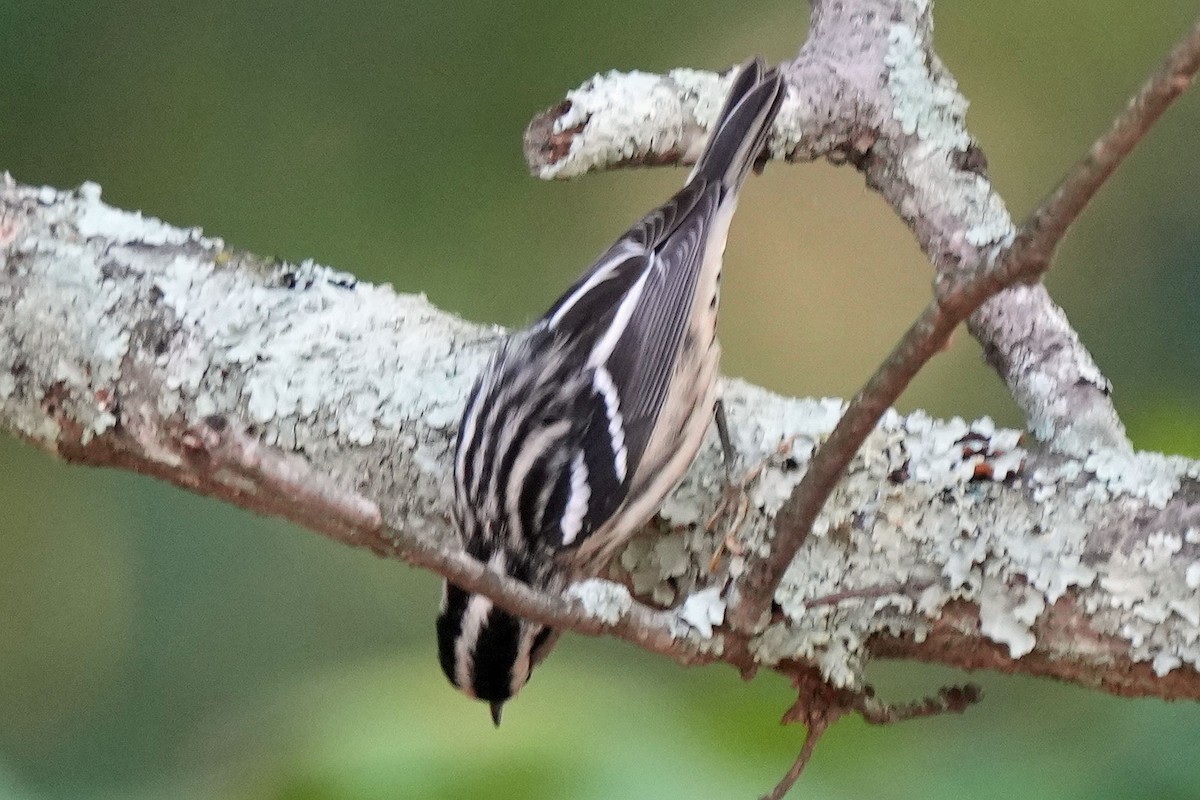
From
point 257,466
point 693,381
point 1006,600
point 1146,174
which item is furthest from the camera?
point 1146,174

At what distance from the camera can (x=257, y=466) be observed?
0.52 metres

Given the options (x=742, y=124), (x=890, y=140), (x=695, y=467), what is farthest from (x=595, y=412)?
(x=890, y=140)

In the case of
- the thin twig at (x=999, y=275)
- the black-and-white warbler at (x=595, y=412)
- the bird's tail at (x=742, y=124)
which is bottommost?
the thin twig at (x=999, y=275)

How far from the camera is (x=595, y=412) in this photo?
93cm

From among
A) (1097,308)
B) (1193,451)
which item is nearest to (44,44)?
(1097,308)

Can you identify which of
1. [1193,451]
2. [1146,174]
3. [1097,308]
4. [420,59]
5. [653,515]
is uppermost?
[420,59]

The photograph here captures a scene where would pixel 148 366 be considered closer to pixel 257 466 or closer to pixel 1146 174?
pixel 257 466

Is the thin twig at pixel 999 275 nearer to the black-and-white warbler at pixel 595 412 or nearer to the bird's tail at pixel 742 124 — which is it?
the black-and-white warbler at pixel 595 412

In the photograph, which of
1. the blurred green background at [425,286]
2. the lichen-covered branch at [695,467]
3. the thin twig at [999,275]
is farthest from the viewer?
the blurred green background at [425,286]

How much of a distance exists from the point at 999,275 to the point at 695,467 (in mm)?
466

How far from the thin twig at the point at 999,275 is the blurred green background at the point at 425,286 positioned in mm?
817

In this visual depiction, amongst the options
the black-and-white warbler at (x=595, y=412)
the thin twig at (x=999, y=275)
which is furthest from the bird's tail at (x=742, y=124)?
the thin twig at (x=999, y=275)

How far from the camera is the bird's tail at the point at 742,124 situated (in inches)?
38.9

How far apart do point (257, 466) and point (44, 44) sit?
55.0 inches
